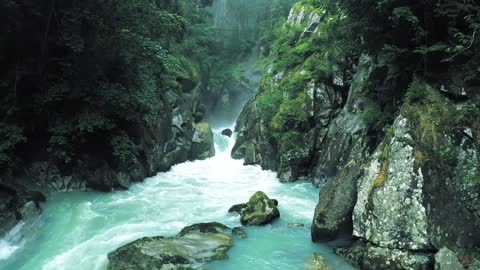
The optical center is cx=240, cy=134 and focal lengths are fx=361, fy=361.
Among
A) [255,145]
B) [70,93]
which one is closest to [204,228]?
[70,93]

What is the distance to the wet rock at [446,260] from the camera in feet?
Result: 22.2

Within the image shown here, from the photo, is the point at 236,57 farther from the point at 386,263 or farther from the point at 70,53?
the point at 386,263

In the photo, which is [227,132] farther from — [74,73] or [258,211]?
[258,211]

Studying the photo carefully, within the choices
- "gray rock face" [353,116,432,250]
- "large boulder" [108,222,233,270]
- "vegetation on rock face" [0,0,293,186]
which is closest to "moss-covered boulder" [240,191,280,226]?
"large boulder" [108,222,233,270]

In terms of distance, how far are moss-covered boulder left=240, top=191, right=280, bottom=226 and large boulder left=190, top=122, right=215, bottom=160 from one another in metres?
11.2

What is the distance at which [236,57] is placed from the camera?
37.7 meters

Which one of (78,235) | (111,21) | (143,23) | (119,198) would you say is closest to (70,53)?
(111,21)

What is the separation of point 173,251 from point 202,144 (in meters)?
14.9

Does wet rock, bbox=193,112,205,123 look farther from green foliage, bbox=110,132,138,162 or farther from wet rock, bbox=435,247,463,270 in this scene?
wet rock, bbox=435,247,463,270

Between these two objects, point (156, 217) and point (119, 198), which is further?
point (119, 198)

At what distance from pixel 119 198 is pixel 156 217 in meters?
2.52

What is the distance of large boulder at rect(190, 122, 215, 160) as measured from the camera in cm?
2266

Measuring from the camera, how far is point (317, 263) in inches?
317

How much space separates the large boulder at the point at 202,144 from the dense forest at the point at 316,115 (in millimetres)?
738
